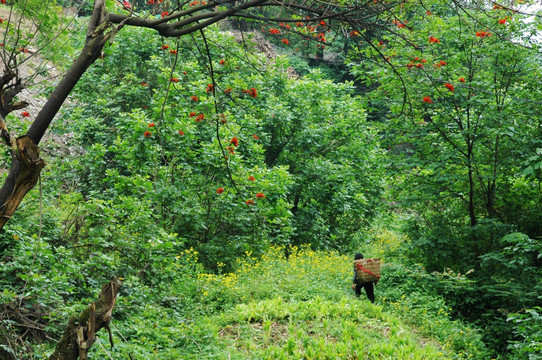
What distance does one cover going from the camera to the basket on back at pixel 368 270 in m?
8.33

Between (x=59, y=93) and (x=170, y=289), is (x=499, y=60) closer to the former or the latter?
(x=170, y=289)

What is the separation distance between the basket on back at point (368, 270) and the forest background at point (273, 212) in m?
0.51

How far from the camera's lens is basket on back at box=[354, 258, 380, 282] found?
8.33 meters

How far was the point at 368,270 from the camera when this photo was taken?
8.32 meters

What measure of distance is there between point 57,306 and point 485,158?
7633mm

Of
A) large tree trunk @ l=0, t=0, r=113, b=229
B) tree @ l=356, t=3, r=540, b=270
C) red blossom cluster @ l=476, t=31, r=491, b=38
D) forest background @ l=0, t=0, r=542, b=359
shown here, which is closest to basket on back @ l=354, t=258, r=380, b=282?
forest background @ l=0, t=0, r=542, b=359

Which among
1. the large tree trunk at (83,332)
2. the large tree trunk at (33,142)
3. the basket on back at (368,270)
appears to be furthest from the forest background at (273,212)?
the large tree trunk at (33,142)

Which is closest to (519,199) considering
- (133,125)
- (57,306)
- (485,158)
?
(485,158)

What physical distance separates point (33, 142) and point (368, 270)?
654 cm

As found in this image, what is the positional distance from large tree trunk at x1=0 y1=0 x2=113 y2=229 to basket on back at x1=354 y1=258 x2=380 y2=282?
632 centimetres

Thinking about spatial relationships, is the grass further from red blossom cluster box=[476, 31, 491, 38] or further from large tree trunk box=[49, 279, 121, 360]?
red blossom cluster box=[476, 31, 491, 38]

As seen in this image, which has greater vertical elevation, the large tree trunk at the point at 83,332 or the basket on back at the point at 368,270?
the basket on back at the point at 368,270

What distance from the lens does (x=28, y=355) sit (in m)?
4.00

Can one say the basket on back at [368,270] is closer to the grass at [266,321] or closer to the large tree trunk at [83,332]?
the grass at [266,321]
